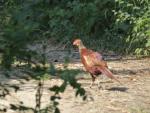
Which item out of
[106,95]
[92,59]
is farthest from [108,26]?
[106,95]

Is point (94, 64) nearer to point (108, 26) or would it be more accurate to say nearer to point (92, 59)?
point (92, 59)

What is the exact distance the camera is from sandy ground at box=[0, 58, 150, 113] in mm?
6879

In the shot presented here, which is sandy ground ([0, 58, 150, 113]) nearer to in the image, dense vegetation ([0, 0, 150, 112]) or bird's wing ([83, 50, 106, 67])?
bird's wing ([83, 50, 106, 67])

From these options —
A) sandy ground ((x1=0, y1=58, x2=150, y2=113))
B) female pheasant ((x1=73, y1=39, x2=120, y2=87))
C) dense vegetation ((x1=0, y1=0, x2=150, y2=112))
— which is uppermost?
dense vegetation ((x1=0, y1=0, x2=150, y2=112))

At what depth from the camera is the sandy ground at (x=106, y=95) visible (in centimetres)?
688

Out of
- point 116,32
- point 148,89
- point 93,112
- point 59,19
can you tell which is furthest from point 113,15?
point 93,112

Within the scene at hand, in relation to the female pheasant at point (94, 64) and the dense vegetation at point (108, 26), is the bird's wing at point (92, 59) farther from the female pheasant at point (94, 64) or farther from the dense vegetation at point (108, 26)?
the dense vegetation at point (108, 26)

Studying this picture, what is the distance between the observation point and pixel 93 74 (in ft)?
25.9

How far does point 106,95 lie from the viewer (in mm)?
7754

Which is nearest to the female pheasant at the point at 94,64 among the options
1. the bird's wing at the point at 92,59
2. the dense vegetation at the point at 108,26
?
the bird's wing at the point at 92,59

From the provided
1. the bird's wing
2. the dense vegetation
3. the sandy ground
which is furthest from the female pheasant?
the dense vegetation

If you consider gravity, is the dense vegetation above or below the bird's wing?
above

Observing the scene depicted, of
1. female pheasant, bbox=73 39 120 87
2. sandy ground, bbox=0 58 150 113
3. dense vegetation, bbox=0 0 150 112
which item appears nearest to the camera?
sandy ground, bbox=0 58 150 113

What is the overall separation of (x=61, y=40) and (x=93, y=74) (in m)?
5.23
